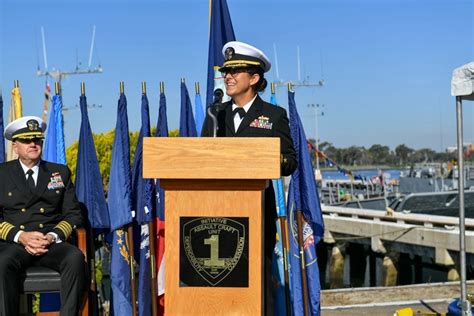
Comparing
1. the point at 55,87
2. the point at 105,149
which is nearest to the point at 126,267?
the point at 55,87

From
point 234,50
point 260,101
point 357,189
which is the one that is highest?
point 234,50

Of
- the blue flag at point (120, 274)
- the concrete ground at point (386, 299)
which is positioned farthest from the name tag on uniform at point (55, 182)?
the concrete ground at point (386, 299)

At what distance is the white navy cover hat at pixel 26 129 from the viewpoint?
15.7 feet

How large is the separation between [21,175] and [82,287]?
968mm

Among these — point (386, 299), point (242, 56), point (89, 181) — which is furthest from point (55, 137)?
point (386, 299)

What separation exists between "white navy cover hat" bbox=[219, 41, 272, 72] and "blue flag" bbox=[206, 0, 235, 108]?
5.77 ft

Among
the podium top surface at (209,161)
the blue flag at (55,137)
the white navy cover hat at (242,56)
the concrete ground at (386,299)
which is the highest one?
the white navy cover hat at (242,56)

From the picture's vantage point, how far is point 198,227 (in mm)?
3291

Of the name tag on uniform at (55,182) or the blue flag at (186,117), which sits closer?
the name tag on uniform at (55,182)

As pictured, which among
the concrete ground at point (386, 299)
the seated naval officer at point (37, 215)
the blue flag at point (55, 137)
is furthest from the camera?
the concrete ground at point (386, 299)

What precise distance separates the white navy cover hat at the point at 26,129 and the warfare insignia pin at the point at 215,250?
1972mm

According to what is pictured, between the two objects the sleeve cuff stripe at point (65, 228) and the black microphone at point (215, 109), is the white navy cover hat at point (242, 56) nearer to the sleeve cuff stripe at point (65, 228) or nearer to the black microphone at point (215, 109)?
the black microphone at point (215, 109)

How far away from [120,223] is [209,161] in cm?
226

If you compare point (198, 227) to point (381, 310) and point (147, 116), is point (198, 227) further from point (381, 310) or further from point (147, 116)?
point (381, 310)
